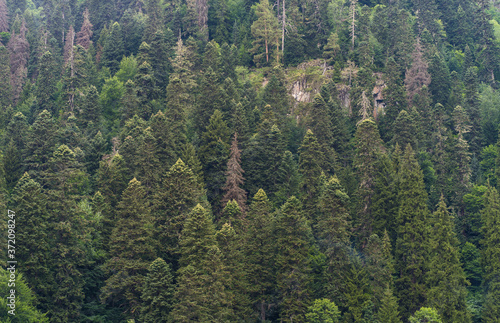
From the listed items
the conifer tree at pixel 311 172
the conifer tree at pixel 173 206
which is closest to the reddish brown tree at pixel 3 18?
the conifer tree at pixel 173 206

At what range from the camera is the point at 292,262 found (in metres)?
53.7

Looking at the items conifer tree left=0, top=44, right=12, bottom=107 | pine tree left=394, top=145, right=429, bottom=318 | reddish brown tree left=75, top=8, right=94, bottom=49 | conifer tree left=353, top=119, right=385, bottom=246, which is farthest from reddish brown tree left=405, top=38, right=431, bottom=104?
conifer tree left=0, top=44, right=12, bottom=107

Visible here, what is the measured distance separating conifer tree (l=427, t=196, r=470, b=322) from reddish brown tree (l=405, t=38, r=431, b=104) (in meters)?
35.1

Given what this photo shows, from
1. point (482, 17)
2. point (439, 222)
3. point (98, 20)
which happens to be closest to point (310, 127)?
point (439, 222)

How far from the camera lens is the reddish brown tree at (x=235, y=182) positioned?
210ft

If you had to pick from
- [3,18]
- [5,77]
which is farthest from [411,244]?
[3,18]

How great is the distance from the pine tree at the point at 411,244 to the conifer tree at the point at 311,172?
32.4 feet

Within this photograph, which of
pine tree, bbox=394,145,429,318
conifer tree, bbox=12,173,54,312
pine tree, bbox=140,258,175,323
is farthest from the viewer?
pine tree, bbox=394,145,429,318

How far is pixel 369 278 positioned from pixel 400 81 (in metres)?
44.9

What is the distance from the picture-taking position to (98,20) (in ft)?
387

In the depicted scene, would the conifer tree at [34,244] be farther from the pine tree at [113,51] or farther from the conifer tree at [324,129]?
the pine tree at [113,51]

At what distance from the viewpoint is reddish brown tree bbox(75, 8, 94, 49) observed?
110438 mm

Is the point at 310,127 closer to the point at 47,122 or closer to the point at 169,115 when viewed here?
the point at 169,115

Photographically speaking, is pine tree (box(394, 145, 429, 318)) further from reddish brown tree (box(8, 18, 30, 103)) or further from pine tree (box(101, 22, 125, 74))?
reddish brown tree (box(8, 18, 30, 103))
